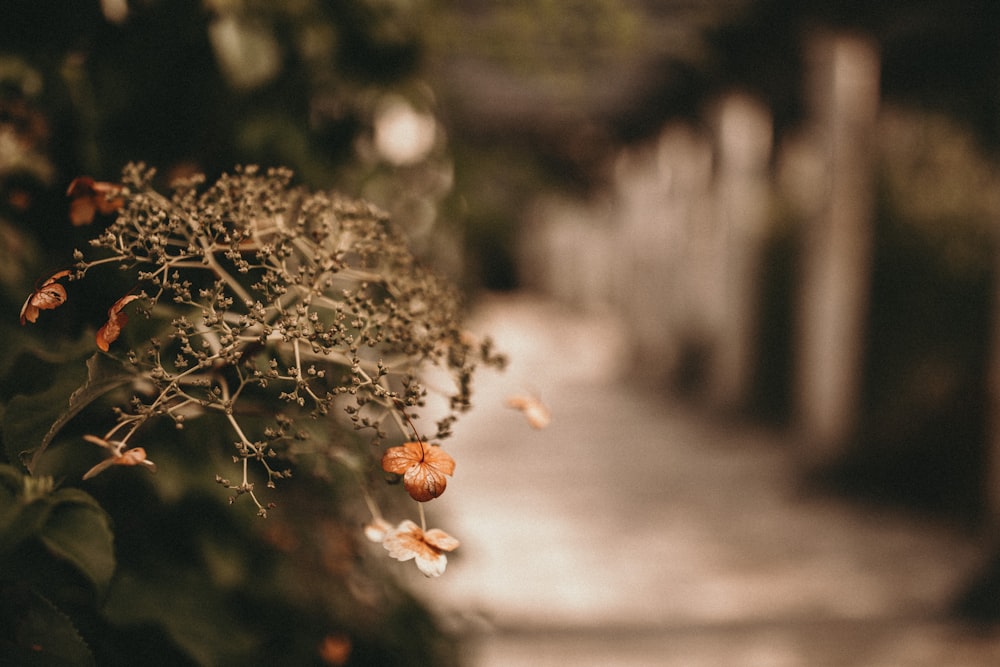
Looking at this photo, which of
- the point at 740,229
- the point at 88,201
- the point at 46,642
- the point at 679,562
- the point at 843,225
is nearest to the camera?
the point at 46,642

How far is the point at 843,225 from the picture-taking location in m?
5.38

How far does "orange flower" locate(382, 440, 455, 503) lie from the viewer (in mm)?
520

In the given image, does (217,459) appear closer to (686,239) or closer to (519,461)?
(519,461)

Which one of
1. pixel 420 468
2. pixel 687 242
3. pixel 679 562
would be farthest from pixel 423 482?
pixel 687 242

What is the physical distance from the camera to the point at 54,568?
0.62 m

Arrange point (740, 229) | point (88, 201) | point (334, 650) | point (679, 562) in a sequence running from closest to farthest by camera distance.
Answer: point (88, 201) < point (334, 650) < point (679, 562) < point (740, 229)

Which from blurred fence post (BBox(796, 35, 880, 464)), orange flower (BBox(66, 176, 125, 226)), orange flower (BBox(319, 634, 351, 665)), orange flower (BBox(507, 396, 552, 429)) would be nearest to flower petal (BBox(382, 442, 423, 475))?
orange flower (BBox(507, 396, 552, 429))

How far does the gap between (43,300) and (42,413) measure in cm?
7

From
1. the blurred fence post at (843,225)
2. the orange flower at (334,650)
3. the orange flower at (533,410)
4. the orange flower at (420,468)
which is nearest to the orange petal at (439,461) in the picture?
the orange flower at (420,468)

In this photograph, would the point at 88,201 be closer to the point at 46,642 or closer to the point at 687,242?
the point at 46,642

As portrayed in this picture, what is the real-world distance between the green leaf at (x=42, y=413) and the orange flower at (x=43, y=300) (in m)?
0.04

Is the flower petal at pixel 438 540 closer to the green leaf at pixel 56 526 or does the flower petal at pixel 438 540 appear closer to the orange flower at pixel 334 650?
the green leaf at pixel 56 526

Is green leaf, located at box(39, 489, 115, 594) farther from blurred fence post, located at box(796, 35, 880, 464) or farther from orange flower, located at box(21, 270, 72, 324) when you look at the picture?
blurred fence post, located at box(796, 35, 880, 464)

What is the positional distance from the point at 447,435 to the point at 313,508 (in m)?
0.54
